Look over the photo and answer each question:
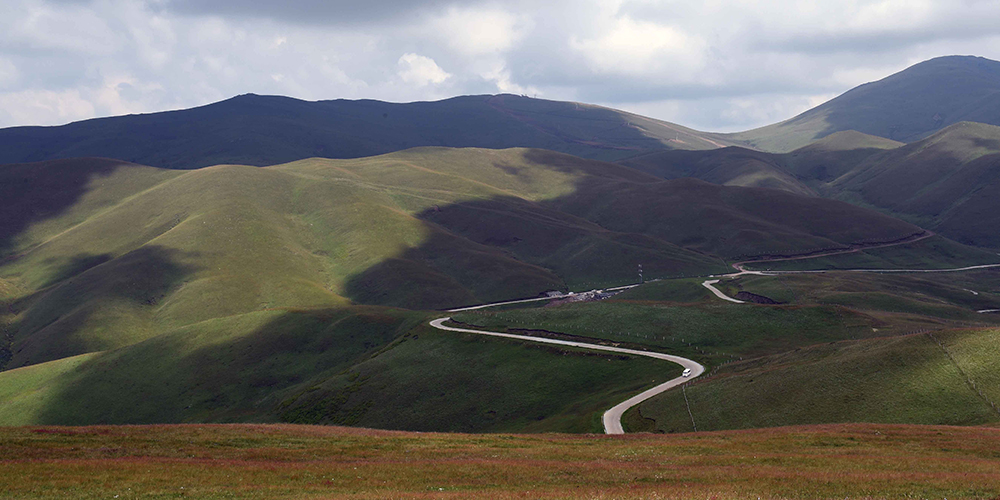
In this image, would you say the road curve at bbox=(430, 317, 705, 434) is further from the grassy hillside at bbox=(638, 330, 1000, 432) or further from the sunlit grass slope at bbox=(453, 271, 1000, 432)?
the grassy hillside at bbox=(638, 330, 1000, 432)

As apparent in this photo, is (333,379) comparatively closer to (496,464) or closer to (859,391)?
(496,464)

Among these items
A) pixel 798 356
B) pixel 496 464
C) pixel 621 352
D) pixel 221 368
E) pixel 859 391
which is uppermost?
pixel 496 464

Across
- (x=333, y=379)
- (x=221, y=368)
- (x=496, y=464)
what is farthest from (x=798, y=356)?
(x=221, y=368)

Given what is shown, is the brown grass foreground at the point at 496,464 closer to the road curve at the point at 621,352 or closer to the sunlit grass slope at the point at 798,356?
the sunlit grass slope at the point at 798,356

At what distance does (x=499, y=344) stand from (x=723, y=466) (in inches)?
3154

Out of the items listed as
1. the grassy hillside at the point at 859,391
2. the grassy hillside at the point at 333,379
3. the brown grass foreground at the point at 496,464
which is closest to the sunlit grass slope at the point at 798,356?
the grassy hillside at the point at 859,391

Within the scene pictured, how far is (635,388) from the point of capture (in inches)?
3529

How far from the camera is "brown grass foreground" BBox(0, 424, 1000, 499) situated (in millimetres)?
34875

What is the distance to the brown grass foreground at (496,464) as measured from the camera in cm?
3488

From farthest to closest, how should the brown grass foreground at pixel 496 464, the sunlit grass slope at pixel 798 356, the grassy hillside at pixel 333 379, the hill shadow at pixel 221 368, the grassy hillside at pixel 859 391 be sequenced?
the hill shadow at pixel 221 368, the grassy hillside at pixel 333 379, the sunlit grass slope at pixel 798 356, the grassy hillside at pixel 859 391, the brown grass foreground at pixel 496 464

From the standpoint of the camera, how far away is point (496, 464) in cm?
4378

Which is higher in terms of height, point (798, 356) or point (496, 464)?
point (496, 464)

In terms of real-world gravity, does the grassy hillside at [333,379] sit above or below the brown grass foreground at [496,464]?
below

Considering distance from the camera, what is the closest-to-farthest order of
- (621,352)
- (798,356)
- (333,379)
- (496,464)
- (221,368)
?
(496,464), (798,356), (621,352), (333,379), (221,368)
